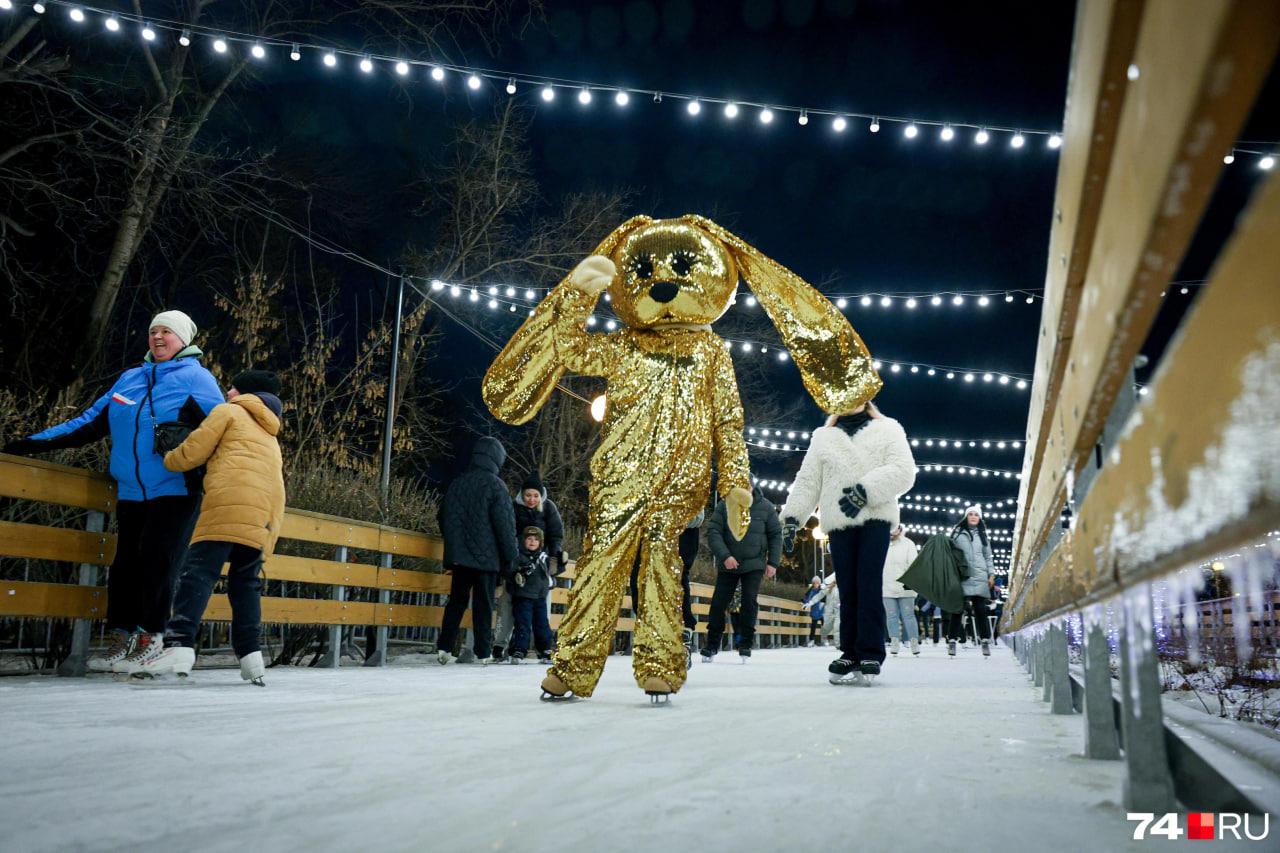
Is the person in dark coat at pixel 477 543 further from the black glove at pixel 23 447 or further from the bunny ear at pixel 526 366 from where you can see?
the bunny ear at pixel 526 366

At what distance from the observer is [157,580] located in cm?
505

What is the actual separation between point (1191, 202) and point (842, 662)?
545cm

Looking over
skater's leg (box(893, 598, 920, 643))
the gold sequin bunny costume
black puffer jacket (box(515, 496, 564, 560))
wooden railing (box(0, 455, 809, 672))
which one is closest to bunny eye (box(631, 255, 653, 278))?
the gold sequin bunny costume

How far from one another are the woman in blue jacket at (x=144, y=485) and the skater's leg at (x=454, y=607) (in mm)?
2894

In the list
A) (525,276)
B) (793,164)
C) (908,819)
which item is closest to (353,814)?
(908,819)

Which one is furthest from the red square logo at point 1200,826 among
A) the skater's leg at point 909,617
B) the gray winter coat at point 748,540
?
the skater's leg at point 909,617

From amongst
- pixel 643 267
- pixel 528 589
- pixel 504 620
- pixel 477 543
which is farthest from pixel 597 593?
pixel 504 620

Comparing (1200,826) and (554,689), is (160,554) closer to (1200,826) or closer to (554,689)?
(554,689)

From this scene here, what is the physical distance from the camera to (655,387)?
13.5ft

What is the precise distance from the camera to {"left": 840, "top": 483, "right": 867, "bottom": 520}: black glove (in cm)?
554

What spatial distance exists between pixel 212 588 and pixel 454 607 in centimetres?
316

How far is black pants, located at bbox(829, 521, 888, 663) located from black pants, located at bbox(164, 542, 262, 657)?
3257 millimetres

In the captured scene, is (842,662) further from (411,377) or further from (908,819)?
(411,377)

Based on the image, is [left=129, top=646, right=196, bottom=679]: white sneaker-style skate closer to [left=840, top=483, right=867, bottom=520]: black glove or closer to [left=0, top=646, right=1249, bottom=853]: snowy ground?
[left=0, top=646, right=1249, bottom=853]: snowy ground
